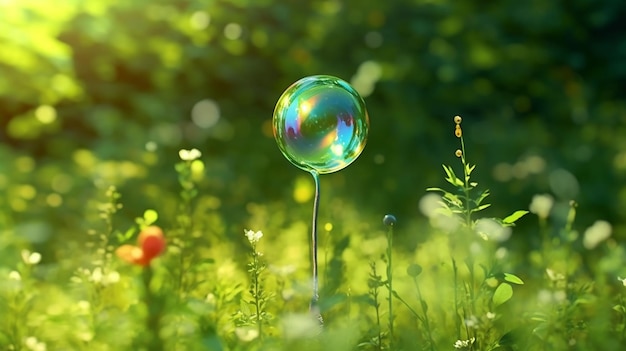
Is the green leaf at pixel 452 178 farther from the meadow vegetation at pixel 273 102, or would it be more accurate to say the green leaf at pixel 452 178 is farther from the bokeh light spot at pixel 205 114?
the bokeh light spot at pixel 205 114

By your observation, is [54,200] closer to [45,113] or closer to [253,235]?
[45,113]

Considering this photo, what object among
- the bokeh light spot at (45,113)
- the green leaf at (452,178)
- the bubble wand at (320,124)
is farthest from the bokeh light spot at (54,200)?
the green leaf at (452,178)

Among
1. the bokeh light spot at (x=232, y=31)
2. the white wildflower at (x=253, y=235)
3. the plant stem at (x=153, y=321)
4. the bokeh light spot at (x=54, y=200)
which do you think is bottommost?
the plant stem at (x=153, y=321)

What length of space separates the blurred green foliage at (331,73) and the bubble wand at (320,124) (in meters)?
2.71

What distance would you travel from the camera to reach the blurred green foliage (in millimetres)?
5332

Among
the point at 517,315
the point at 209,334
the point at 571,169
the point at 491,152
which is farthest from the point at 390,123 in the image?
the point at 209,334

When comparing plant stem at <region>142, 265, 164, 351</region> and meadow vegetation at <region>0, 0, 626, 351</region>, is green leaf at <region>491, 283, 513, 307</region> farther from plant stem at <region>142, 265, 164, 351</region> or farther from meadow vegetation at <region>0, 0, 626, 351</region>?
meadow vegetation at <region>0, 0, 626, 351</region>

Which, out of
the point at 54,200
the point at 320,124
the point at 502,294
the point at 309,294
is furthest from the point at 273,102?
the point at 502,294

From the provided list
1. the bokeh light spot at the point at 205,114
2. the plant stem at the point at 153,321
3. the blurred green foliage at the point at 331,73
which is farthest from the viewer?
the bokeh light spot at the point at 205,114

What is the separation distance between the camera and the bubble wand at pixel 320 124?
229cm

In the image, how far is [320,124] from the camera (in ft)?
7.50

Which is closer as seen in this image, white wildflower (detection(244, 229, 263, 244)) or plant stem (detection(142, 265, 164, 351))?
plant stem (detection(142, 265, 164, 351))

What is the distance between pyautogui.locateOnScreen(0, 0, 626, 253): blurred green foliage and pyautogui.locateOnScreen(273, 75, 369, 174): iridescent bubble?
272 centimetres

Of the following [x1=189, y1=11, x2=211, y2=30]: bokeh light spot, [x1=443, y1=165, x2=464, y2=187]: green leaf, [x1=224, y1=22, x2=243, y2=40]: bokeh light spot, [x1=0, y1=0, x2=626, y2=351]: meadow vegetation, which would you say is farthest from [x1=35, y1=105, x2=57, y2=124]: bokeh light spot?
[x1=443, y1=165, x2=464, y2=187]: green leaf
